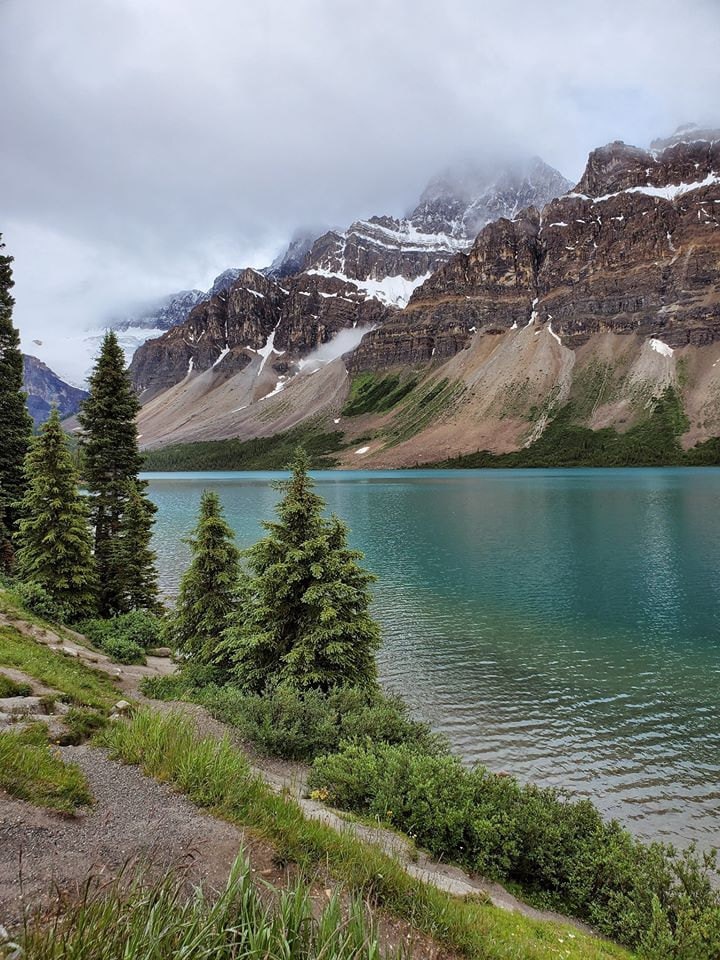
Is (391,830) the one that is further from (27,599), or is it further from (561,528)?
(561,528)

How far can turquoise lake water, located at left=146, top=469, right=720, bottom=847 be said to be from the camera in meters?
14.3

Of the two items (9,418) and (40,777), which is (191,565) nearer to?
(40,777)

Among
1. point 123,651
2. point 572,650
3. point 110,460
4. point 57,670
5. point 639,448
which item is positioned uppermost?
point 639,448

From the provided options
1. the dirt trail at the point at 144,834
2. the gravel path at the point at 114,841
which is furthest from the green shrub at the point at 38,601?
the gravel path at the point at 114,841

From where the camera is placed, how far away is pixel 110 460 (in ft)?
88.2

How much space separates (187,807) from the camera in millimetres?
6066

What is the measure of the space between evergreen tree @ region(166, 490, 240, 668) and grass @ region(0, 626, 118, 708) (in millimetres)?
4291

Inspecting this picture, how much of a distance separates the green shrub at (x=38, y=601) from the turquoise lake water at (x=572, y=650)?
1377 centimetres

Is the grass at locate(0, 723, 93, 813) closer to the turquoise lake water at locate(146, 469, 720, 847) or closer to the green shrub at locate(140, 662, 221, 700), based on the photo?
the green shrub at locate(140, 662, 221, 700)

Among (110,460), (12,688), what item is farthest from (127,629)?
(12,688)

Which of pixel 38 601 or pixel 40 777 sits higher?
pixel 40 777

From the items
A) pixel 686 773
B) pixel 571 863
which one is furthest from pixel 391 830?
pixel 686 773

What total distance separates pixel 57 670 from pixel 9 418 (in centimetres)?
2022

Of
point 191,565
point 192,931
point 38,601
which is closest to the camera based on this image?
point 192,931
